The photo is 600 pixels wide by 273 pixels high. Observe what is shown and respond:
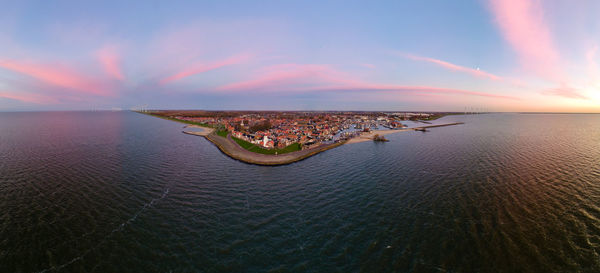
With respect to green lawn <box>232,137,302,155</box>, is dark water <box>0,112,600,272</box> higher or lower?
lower

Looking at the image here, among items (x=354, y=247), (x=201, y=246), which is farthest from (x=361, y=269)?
(x=201, y=246)

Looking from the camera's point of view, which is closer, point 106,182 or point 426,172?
point 106,182

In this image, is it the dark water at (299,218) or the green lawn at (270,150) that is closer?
the dark water at (299,218)

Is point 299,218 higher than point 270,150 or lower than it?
lower

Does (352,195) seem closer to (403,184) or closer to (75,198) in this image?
(403,184)

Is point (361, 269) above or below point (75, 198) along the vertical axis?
below

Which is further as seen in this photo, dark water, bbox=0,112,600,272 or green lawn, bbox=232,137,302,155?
green lawn, bbox=232,137,302,155

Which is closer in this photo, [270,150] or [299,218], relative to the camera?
[299,218]

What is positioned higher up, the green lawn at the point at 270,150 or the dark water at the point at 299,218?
the green lawn at the point at 270,150
